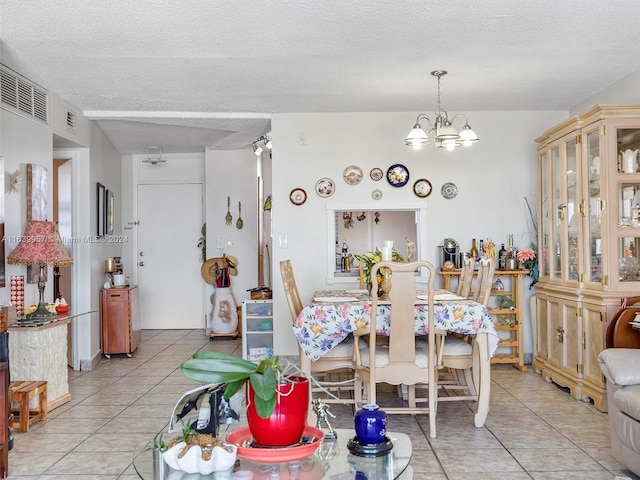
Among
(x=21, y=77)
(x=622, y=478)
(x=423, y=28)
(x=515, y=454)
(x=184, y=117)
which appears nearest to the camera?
(x=622, y=478)

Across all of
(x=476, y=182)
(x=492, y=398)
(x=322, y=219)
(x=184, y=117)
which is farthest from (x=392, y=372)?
(x=184, y=117)

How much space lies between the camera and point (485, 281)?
431cm

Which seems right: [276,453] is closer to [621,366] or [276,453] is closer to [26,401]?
[621,366]

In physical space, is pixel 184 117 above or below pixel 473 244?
above

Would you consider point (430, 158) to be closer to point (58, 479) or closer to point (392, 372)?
point (392, 372)

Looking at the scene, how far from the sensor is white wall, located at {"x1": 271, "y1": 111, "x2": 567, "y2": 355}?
5945 millimetres

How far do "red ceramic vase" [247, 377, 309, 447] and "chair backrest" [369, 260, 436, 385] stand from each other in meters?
1.57

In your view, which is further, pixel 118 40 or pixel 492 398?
pixel 492 398

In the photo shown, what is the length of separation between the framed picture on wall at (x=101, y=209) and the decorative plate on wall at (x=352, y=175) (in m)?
2.44

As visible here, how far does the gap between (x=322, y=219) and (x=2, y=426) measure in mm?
3444

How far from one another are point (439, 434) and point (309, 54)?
8.30 feet

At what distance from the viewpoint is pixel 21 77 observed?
4.53 metres

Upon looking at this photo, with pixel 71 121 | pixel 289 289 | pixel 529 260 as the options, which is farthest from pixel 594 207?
pixel 71 121

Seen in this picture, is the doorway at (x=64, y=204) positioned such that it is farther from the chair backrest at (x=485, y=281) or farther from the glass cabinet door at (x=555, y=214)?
the glass cabinet door at (x=555, y=214)
